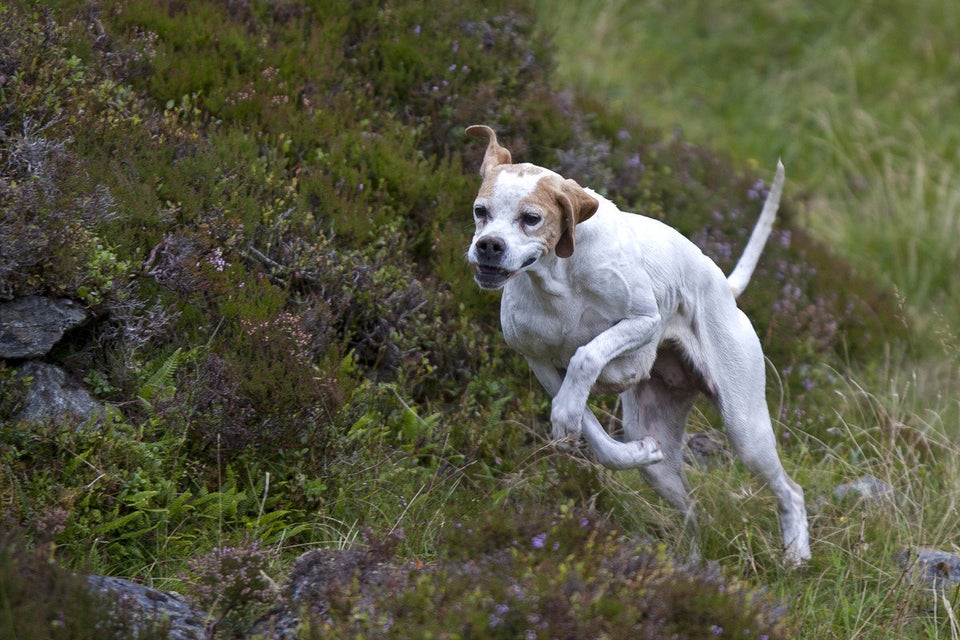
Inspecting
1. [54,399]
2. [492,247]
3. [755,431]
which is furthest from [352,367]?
[755,431]

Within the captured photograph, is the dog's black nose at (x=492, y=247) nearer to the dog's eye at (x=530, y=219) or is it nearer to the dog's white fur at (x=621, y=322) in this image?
the dog's white fur at (x=621, y=322)

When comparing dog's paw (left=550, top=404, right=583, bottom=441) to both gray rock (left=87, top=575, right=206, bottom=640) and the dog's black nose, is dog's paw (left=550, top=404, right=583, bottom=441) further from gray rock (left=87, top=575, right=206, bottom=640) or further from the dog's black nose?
gray rock (left=87, top=575, right=206, bottom=640)

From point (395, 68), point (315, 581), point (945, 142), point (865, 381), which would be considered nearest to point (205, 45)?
point (395, 68)

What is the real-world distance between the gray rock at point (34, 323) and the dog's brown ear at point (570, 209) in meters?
2.15

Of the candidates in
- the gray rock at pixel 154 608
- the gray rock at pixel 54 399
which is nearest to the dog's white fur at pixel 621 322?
the gray rock at pixel 154 608

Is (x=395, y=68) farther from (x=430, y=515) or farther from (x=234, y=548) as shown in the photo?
(x=234, y=548)

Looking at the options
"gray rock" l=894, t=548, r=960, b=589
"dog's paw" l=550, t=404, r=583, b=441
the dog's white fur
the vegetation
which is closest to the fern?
the vegetation

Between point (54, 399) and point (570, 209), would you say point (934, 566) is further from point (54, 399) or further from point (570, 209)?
point (54, 399)

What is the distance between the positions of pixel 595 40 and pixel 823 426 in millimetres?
6571

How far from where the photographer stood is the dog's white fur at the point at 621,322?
4371 mm

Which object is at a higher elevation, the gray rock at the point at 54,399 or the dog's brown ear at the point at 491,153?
the dog's brown ear at the point at 491,153

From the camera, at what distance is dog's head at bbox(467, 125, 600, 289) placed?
4.25m

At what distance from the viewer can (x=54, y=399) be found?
16.1ft

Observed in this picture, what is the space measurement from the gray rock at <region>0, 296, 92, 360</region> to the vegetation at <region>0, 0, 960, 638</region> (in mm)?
65
